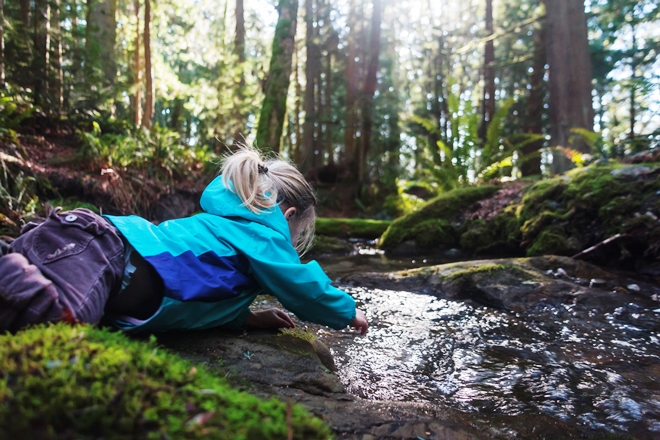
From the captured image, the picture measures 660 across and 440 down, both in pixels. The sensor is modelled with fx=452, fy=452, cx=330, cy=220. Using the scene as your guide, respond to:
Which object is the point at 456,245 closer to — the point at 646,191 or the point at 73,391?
the point at 646,191

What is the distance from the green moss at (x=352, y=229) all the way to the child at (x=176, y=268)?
7.26 meters

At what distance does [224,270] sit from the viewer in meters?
1.97

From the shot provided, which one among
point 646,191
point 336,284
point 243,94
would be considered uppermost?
point 243,94

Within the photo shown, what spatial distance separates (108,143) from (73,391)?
974 cm

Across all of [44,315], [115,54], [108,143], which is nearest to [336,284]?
[44,315]

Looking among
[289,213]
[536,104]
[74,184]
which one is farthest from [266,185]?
[536,104]

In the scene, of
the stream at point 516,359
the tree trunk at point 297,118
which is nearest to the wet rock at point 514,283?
the stream at point 516,359

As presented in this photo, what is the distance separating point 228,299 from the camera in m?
2.05

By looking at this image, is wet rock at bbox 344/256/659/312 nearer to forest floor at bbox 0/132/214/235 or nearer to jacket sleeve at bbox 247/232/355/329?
jacket sleeve at bbox 247/232/355/329

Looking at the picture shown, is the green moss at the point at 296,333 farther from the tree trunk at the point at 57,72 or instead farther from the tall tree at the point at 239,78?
the tall tree at the point at 239,78

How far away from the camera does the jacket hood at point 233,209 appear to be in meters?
2.12

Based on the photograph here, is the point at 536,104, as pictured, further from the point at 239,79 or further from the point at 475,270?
the point at 475,270

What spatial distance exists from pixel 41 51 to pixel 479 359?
1083 cm

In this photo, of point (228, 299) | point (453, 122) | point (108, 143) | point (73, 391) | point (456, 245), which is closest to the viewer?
point (73, 391)
